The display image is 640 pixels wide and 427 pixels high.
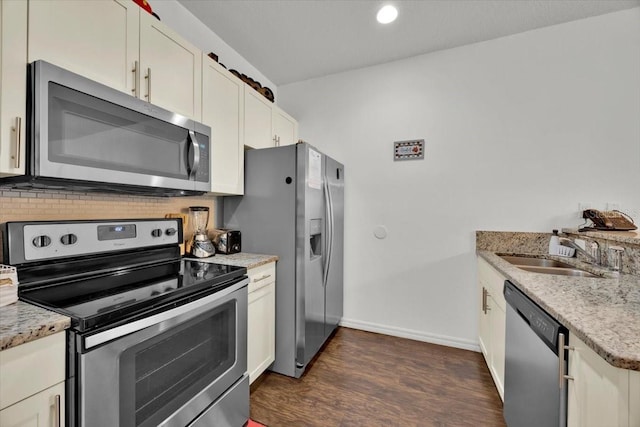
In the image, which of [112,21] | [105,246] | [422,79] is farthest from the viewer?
[422,79]

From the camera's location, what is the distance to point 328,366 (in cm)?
212

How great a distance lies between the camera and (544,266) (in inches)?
80.9

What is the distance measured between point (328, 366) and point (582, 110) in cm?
275

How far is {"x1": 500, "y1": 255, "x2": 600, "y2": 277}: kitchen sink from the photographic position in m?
1.75

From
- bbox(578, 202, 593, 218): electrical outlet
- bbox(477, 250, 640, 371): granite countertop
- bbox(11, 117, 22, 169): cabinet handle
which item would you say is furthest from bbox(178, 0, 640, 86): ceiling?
bbox(477, 250, 640, 371): granite countertop

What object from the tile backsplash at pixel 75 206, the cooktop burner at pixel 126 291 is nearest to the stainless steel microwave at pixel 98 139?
the tile backsplash at pixel 75 206

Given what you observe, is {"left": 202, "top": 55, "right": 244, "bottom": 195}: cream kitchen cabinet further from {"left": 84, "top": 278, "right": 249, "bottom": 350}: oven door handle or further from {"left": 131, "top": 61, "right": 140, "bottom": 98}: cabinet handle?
{"left": 84, "top": 278, "right": 249, "bottom": 350}: oven door handle

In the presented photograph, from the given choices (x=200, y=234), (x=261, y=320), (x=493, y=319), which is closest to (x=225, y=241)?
(x=200, y=234)

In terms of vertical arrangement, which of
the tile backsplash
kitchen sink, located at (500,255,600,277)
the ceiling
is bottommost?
kitchen sink, located at (500,255,600,277)

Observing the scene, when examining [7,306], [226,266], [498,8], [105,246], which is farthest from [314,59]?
[7,306]

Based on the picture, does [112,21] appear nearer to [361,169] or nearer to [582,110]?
[361,169]

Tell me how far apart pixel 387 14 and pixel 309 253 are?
1.83 m

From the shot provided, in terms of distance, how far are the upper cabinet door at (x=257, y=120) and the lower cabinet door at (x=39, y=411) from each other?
1690 millimetres

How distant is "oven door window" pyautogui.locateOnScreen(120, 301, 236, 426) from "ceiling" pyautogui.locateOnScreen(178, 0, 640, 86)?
2044 millimetres
